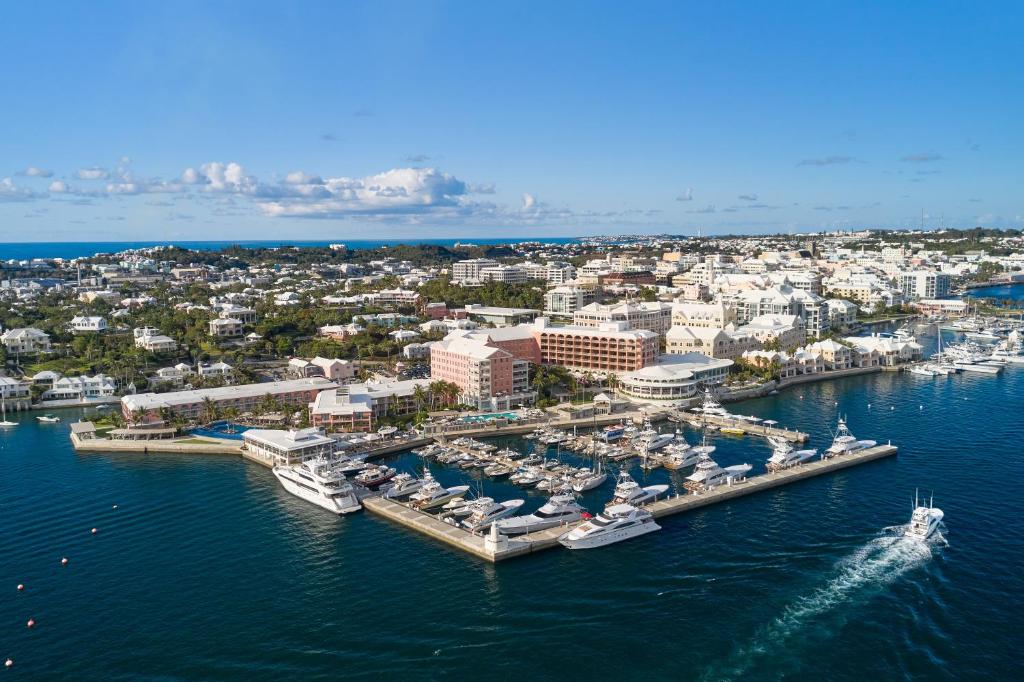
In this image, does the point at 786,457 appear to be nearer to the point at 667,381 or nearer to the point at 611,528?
the point at 611,528

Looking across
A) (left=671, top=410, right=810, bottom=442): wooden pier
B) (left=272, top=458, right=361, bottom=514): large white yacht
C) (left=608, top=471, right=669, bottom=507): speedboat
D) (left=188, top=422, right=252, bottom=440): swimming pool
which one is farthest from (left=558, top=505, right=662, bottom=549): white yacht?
(left=188, top=422, right=252, bottom=440): swimming pool

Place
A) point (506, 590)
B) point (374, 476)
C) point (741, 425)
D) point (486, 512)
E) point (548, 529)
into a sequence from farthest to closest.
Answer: point (741, 425)
point (374, 476)
point (486, 512)
point (548, 529)
point (506, 590)

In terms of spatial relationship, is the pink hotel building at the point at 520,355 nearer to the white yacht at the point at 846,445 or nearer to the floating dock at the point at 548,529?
the floating dock at the point at 548,529

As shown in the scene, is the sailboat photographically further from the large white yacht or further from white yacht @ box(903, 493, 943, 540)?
white yacht @ box(903, 493, 943, 540)

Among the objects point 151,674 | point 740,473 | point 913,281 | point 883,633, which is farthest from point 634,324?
point 913,281

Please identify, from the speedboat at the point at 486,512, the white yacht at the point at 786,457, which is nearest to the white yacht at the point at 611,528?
the speedboat at the point at 486,512

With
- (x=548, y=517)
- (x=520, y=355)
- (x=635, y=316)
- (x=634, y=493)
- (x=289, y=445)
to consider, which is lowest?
(x=548, y=517)

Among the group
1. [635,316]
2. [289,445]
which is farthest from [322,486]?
[635,316]
